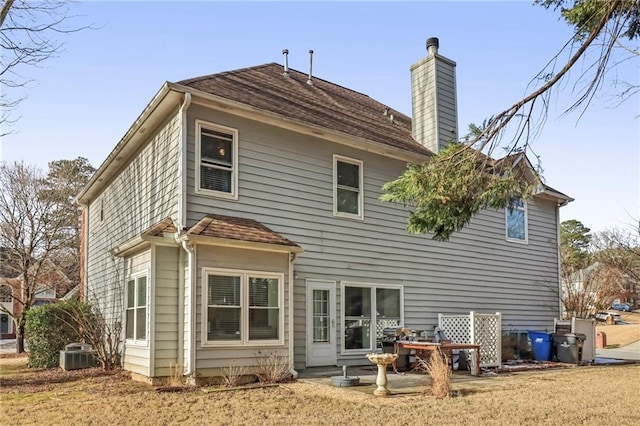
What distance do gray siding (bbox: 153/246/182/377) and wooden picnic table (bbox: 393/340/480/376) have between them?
441cm

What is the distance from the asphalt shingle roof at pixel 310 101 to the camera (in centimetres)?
1115

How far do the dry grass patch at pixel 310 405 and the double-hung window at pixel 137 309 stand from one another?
866 mm

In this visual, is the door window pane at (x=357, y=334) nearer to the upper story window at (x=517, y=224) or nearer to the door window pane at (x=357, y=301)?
the door window pane at (x=357, y=301)

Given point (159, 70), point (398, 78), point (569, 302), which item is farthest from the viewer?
point (569, 302)

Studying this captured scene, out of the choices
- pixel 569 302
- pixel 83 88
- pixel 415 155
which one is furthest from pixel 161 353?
pixel 569 302

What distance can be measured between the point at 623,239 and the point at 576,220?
36.3m

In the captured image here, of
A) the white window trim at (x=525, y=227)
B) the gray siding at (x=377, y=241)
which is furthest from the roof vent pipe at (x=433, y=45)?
the white window trim at (x=525, y=227)

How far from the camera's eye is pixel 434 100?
15.0m

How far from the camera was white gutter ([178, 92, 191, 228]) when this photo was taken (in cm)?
964

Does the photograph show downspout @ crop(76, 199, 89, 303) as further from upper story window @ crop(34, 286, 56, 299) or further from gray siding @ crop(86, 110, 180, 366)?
upper story window @ crop(34, 286, 56, 299)

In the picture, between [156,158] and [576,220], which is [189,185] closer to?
[156,158]

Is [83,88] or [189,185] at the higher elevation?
[83,88]

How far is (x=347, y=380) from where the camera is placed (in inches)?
358

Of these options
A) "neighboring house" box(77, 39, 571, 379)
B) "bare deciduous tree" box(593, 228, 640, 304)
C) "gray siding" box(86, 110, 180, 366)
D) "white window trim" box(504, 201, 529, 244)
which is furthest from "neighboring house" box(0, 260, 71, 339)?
"bare deciduous tree" box(593, 228, 640, 304)
